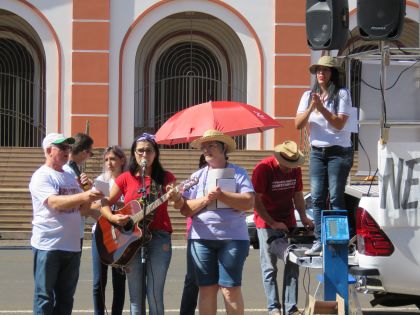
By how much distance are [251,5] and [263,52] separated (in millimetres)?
1262

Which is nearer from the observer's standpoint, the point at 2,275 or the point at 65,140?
the point at 65,140

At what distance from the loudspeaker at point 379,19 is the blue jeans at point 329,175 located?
1.13 metres

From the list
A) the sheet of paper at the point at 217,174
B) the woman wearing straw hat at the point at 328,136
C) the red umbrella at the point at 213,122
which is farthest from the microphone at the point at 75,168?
the woman wearing straw hat at the point at 328,136

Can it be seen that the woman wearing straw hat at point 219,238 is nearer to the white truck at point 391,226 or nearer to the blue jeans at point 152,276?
the blue jeans at point 152,276

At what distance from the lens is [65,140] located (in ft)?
28.0

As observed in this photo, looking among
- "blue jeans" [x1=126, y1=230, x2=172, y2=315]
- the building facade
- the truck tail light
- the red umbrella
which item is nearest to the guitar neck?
"blue jeans" [x1=126, y1=230, x2=172, y2=315]

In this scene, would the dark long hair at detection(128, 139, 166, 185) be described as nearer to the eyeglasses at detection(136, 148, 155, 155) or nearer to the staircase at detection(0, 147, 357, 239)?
the eyeglasses at detection(136, 148, 155, 155)

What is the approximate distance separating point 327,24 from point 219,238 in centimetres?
277

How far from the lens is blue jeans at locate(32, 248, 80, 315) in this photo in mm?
8352

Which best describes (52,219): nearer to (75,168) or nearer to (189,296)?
(75,168)

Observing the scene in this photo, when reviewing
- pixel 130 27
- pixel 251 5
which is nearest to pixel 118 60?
pixel 130 27

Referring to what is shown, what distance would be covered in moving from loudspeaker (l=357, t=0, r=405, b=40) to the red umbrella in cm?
235

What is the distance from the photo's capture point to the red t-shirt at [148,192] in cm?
877

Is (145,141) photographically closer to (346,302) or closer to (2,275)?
(346,302)
